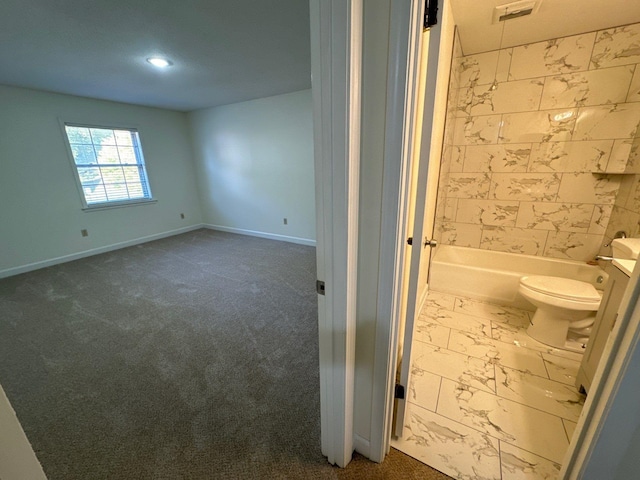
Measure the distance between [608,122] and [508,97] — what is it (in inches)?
31.8

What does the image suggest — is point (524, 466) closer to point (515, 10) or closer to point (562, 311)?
point (562, 311)

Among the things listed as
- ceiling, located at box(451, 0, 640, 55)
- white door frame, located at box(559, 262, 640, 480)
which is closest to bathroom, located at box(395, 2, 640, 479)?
ceiling, located at box(451, 0, 640, 55)

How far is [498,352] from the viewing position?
6.10 feet

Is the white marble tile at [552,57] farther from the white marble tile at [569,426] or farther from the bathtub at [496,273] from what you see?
the white marble tile at [569,426]

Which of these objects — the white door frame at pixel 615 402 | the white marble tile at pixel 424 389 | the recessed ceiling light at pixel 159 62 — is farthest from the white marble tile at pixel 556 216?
the recessed ceiling light at pixel 159 62

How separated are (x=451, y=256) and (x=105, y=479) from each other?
3.23m

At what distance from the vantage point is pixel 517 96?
8.05 feet

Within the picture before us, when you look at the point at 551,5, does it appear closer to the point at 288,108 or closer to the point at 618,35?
the point at 618,35

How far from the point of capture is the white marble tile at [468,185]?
2.74 meters

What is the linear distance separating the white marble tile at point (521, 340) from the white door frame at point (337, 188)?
158 cm

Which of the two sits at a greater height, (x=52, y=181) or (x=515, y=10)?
(x=515, y=10)

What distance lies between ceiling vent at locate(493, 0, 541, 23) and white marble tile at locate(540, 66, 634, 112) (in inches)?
31.8

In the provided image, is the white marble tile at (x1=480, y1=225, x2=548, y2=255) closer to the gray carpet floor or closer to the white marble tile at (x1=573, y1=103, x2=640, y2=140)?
the white marble tile at (x1=573, y1=103, x2=640, y2=140)

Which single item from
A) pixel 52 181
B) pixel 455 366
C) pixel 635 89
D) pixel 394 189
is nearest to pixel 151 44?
pixel 394 189
